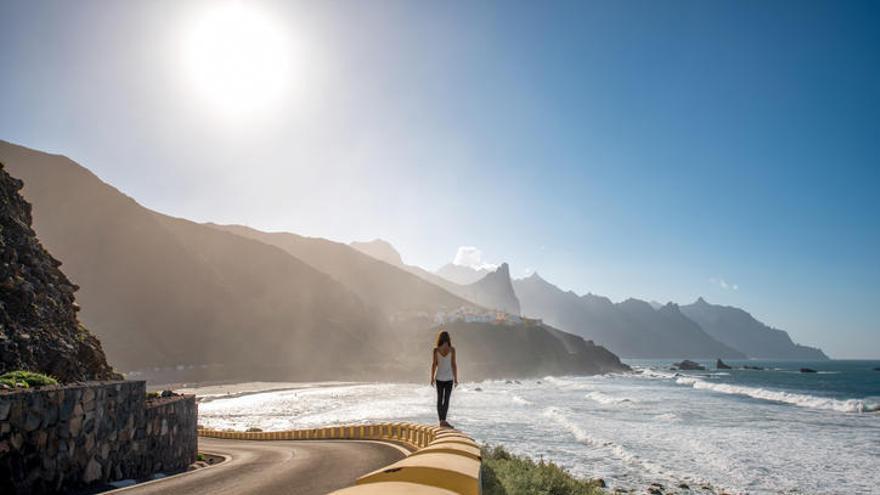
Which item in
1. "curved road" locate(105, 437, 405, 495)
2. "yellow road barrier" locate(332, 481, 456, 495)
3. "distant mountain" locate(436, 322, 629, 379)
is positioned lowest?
"distant mountain" locate(436, 322, 629, 379)

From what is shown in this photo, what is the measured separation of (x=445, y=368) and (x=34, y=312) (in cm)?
1601

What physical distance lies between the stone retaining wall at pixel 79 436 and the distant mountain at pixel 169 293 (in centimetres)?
11021

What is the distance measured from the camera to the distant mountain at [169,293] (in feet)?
402

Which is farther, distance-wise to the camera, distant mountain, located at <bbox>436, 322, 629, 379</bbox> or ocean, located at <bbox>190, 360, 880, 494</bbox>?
distant mountain, located at <bbox>436, 322, 629, 379</bbox>

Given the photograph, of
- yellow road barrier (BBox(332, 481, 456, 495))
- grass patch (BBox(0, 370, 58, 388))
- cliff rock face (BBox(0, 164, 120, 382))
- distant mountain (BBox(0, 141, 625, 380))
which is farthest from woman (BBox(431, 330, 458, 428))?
distant mountain (BBox(0, 141, 625, 380))

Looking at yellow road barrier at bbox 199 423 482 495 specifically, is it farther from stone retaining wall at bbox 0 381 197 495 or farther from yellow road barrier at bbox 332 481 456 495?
stone retaining wall at bbox 0 381 197 495

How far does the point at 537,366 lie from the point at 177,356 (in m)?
114

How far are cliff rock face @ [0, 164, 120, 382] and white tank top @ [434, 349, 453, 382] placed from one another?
13235 millimetres

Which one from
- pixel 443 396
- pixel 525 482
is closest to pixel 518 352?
pixel 443 396

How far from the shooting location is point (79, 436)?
11023mm

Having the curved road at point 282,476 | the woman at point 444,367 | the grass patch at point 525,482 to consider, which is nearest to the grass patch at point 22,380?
the curved road at point 282,476

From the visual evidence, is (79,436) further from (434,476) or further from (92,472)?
(434,476)

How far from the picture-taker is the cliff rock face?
663 inches

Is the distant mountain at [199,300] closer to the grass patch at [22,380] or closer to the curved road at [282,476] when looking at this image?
the curved road at [282,476]
